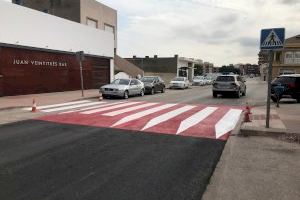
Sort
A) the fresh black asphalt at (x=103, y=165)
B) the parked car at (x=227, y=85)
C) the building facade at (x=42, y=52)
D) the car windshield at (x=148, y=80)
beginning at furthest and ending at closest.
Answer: the car windshield at (x=148, y=80), the parked car at (x=227, y=85), the building facade at (x=42, y=52), the fresh black asphalt at (x=103, y=165)

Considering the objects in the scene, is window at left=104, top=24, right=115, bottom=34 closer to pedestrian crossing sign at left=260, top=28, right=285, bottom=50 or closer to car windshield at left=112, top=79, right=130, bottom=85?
car windshield at left=112, top=79, right=130, bottom=85

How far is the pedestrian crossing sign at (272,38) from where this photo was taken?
10.9m

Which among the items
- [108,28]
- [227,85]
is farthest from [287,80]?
[108,28]

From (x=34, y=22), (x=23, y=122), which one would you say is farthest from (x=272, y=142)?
(x=34, y=22)

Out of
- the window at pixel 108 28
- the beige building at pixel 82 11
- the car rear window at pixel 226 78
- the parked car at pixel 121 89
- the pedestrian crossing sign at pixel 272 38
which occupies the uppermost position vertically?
the beige building at pixel 82 11

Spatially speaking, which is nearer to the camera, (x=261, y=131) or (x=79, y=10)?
(x=261, y=131)

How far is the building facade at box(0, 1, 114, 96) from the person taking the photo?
76.2 ft

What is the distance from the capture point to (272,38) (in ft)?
36.3

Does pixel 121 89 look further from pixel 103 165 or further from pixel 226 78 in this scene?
pixel 103 165

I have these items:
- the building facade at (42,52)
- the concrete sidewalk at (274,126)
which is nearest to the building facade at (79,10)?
the building facade at (42,52)

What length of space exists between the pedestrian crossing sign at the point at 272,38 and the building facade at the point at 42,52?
16181 millimetres

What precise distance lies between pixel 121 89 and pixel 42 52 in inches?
244

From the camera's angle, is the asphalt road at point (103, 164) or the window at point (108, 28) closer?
the asphalt road at point (103, 164)

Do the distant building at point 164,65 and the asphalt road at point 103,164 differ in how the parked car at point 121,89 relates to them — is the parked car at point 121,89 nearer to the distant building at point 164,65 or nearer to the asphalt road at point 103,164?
the asphalt road at point 103,164
